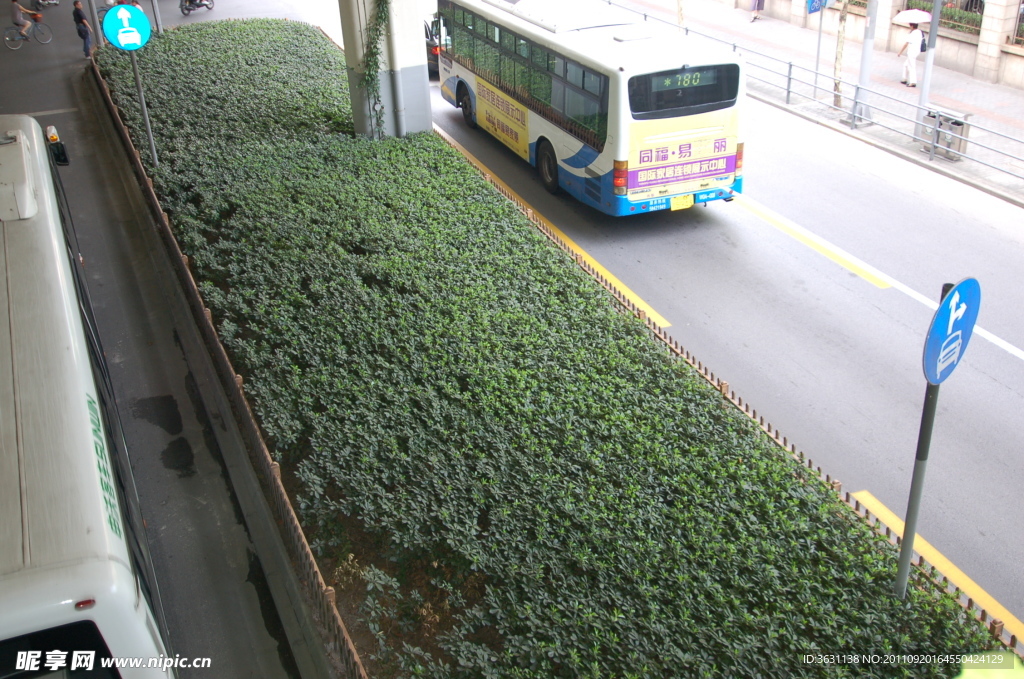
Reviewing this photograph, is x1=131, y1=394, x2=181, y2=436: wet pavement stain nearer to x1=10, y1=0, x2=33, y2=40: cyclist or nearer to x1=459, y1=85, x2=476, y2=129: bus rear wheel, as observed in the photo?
x1=459, y1=85, x2=476, y2=129: bus rear wheel

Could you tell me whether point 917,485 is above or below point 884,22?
below

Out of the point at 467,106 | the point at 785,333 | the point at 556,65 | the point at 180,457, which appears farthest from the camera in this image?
the point at 467,106

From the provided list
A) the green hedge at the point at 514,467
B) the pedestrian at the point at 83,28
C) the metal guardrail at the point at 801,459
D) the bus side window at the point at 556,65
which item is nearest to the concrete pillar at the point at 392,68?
the bus side window at the point at 556,65

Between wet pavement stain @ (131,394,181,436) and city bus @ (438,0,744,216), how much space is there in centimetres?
661

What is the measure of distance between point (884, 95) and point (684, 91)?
5177 mm

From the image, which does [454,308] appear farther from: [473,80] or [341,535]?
[473,80]

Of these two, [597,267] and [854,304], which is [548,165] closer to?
[597,267]

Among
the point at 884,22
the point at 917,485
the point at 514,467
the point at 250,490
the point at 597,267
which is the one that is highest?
the point at 884,22

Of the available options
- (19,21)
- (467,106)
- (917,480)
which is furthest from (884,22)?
(19,21)

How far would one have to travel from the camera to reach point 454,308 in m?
9.55

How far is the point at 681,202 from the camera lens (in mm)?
12602

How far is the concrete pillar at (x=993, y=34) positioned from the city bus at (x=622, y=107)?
1079 centimetres

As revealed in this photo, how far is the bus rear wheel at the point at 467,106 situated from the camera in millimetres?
16953

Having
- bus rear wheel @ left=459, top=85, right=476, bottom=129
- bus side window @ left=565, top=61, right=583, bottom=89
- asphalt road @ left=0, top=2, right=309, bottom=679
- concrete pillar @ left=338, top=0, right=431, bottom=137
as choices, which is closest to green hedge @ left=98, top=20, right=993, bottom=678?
asphalt road @ left=0, top=2, right=309, bottom=679
